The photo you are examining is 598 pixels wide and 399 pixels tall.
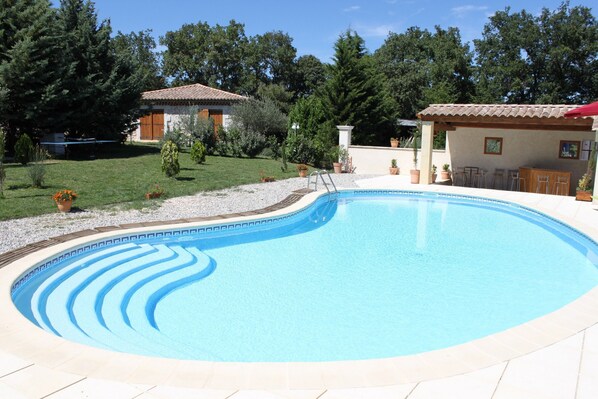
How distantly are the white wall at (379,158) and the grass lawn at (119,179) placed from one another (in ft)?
10.0

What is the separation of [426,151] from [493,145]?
3010 mm

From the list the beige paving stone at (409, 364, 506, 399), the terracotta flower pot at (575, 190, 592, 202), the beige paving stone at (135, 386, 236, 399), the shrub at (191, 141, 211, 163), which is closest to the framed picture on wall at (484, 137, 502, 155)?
the terracotta flower pot at (575, 190, 592, 202)

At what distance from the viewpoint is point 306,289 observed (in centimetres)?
768

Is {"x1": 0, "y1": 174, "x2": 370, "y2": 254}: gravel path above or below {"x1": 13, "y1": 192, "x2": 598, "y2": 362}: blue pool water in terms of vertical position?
above

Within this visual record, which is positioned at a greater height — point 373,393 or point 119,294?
point 373,393

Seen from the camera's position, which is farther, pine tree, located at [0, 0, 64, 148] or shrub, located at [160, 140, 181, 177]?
pine tree, located at [0, 0, 64, 148]

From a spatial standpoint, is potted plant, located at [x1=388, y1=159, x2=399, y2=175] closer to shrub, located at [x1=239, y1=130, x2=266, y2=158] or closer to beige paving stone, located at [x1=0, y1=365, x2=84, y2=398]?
shrub, located at [x1=239, y1=130, x2=266, y2=158]

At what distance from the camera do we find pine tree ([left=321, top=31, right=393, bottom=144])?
25438 millimetres

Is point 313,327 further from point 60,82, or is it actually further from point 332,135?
point 332,135

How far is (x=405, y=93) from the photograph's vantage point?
138 ft

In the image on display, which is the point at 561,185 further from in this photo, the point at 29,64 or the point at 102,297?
the point at 29,64

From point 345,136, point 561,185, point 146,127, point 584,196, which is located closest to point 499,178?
point 561,185

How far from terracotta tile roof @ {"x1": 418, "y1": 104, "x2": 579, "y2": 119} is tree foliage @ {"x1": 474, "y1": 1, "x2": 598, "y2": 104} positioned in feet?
67.0

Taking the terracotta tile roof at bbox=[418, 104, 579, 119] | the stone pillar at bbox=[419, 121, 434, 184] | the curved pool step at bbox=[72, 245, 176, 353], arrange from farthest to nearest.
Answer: the stone pillar at bbox=[419, 121, 434, 184] → the terracotta tile roof at bbox=[418, 104, 579, 119] → the curved pool step at bbox=[72, 245, 176, 353]
